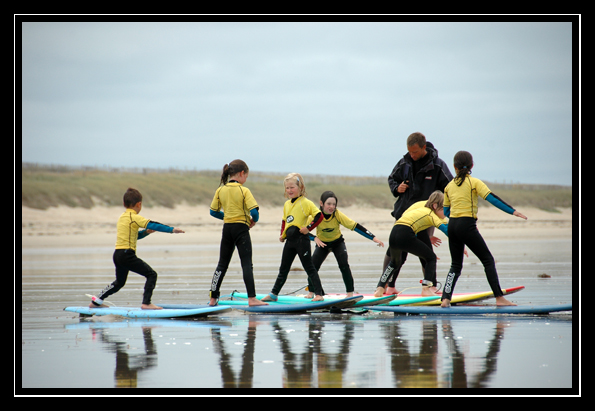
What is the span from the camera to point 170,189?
51.4 m

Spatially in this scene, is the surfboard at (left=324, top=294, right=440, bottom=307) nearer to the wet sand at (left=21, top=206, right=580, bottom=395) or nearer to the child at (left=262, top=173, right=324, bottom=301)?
the wet sand at (left=21, top=206, right=580, bottom=395)

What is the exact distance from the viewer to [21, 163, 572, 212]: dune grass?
4236cm

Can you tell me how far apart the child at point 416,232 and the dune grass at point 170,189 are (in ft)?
104

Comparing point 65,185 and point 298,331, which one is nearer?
point 298,331

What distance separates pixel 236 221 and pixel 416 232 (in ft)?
7.76

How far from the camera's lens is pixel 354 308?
315 inches

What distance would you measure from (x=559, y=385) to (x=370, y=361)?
139 centimetres

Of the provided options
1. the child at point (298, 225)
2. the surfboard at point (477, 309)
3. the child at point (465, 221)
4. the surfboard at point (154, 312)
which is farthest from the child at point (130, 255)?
the child at point (465, 221)

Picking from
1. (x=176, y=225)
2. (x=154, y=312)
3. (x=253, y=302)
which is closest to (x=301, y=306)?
(x=253, y=302)

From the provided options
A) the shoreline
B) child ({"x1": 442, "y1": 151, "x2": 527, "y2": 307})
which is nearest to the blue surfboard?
child ({"x1": 442, "y1": 151, "x2": 527, "y2": 307})
